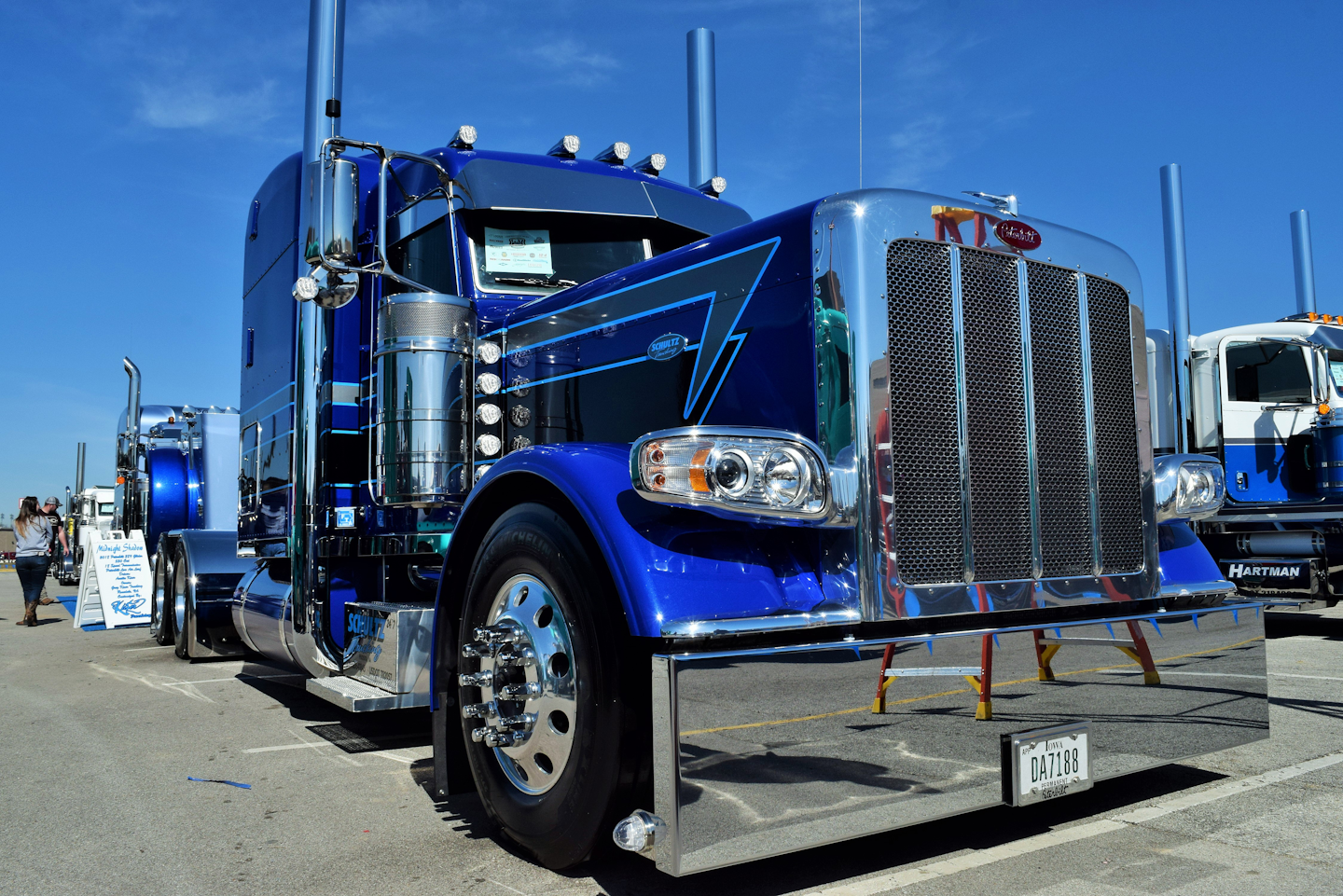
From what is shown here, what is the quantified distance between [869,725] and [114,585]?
11.1 meters

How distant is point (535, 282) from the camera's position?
15.9 feet

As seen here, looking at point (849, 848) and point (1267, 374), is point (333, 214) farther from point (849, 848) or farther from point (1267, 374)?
point (1267, 374)

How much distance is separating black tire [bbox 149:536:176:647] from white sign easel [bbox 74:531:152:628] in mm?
1203

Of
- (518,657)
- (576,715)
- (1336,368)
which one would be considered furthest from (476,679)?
(1336,368)

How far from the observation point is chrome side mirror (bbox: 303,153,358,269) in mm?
4188

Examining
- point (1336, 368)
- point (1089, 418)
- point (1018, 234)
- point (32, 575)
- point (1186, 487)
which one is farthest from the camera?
point (32, 575)

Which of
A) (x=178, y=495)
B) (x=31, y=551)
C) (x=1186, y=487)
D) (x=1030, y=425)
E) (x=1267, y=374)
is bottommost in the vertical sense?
(x=31, y=551)

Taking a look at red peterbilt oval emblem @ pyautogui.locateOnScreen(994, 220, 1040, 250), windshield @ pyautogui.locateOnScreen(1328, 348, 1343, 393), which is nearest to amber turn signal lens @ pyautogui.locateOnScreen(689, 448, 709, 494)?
red peterbilt oval emblem @ pyautogui.locateOnScreen(994, 220, 1040, 250)

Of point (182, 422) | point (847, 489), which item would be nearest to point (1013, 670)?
point (847, 489)

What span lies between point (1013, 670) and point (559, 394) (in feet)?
6.99

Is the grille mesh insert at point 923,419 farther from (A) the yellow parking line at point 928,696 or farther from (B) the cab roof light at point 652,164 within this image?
(B) the cab roof light at point 652,164

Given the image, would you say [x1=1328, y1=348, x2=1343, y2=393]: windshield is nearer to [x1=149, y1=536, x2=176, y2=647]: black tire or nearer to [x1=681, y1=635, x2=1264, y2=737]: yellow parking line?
[x1=681, y1=635, x2=1264, y2=737]: yellow parking line

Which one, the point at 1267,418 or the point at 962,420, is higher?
the point at 1267,418

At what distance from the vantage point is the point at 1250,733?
3.72 meters
